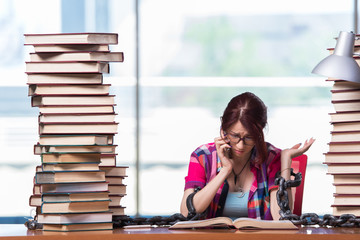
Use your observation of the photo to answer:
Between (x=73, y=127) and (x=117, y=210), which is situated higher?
(x=73, y=127)

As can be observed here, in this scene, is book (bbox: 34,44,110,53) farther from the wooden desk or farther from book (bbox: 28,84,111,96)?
the wooden desk

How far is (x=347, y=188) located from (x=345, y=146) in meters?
0.15

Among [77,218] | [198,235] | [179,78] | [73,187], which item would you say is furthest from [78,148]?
[179,78]

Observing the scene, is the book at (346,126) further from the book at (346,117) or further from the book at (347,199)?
the book at (347,199)

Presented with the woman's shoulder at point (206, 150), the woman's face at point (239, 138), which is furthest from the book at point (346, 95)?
the woman's shoulder at point (206, 150)

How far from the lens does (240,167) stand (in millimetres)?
2924

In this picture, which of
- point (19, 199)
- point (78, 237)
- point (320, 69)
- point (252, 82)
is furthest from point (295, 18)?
point (78, 237)

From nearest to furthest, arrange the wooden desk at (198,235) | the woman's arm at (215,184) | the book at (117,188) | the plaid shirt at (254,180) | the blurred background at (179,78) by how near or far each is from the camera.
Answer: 1. the wooden desk at (198,235)
2. the book at (117,188)
3. the woman's arm at (215,184)
4. the plaid shirt at (254,180)
5. the blurred background at (179,78)

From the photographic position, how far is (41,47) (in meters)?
2.33

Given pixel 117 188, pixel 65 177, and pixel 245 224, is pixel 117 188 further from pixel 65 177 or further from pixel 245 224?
pixel 245 224

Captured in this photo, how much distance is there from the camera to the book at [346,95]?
7.86 ft

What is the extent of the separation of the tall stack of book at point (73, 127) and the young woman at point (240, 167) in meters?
0.56

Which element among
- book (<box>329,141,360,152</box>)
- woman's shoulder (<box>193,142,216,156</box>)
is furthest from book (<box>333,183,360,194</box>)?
woman's shoulder (<box>193,142,216,156</box>)

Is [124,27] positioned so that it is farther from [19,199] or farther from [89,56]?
[89,56]
